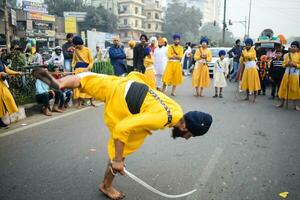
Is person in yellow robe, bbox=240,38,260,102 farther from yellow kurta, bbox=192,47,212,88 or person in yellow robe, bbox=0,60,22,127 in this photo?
person in yellow robe, bbox=0,60,22,127

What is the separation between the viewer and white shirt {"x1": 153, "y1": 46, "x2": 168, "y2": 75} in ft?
42.2

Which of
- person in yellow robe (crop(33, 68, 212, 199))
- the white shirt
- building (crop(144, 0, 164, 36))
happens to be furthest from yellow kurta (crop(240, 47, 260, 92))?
building (crop(144, 0, 164, 36))

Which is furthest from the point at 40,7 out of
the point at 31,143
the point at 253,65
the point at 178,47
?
the point at 31,143

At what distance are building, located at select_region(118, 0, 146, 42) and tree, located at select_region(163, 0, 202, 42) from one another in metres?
7.05

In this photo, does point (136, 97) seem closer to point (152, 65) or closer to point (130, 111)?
point (130, 111)

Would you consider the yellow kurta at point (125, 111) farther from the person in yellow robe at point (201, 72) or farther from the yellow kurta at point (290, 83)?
the person in yellow robe at point (201, 72)

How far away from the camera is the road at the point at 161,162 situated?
3.77 m

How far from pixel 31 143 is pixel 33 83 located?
3.67m

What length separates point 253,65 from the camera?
1026 cm

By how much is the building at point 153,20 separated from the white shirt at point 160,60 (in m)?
72.9

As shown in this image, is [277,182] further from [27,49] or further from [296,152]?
[27,49]

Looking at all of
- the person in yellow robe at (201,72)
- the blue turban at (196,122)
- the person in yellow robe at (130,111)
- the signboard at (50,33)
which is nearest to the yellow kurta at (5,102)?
the person in yellow robe at (130,111)

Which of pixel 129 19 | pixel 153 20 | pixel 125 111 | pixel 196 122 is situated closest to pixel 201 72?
pixel 125 111

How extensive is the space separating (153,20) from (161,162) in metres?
83.0
